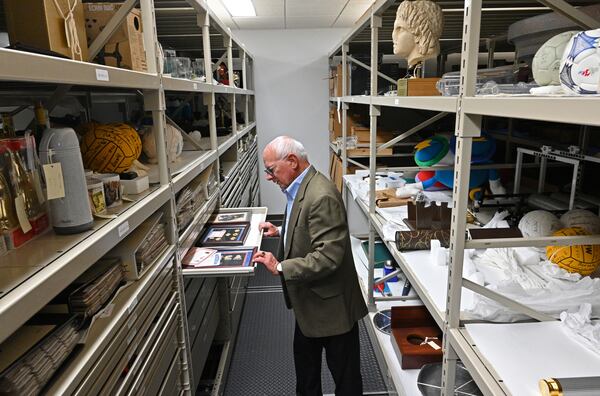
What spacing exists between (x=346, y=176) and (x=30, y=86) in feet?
9.61

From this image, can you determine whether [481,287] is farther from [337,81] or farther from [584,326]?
[337,81]

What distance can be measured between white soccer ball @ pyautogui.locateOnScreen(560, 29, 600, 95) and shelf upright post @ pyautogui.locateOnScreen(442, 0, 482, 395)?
0.89ft

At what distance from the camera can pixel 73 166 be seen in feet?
3.42

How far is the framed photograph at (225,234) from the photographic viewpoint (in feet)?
7.43

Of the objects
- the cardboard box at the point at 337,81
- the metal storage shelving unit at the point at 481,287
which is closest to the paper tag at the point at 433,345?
the metal storage shelving unit at the point at 481,287

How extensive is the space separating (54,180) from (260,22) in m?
5.04

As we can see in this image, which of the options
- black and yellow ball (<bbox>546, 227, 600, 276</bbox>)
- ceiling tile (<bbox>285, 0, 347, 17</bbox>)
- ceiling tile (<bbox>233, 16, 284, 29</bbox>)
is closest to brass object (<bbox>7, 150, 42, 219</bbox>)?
black and yellow ball (<bbox>546, 227, 600, 276</bbox>)

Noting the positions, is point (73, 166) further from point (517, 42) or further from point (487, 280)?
point (517, 42)

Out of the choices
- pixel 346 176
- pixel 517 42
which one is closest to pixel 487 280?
pixel 517 42

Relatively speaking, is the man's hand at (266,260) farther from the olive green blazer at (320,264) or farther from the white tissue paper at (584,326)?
the white tissue paper at (584,326)

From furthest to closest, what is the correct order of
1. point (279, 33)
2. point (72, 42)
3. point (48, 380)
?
point (279, 33) → point (72, 42) → point (48, 380)

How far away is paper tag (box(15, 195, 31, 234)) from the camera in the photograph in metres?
0.97

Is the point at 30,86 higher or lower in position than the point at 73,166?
higher

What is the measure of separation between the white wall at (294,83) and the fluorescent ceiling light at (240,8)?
1.05 m
